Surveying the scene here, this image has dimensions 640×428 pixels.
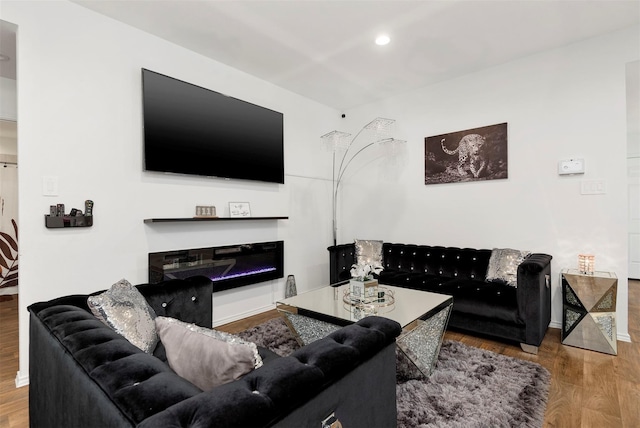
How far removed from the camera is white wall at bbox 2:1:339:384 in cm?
225

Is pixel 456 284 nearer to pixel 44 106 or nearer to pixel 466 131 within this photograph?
pixel 466 131

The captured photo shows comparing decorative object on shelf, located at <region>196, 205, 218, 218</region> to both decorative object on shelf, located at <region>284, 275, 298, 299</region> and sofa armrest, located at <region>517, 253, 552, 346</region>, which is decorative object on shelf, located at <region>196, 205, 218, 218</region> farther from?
sofa armrest, located at <region>517, 253, 552, 346</region>

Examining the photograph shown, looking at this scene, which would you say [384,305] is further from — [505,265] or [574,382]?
[505,265]

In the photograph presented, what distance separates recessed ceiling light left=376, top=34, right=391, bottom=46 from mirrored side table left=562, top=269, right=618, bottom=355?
2658 millimetres

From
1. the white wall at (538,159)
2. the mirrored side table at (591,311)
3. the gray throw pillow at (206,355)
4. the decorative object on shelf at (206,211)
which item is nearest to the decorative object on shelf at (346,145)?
the white wall at (538,159)

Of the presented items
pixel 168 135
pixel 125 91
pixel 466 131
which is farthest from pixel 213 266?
pixel 466 131

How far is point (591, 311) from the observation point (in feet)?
8.63

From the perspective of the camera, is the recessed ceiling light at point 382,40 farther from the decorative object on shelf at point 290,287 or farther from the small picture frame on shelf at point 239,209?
the decorative object on shelf at point 290,287

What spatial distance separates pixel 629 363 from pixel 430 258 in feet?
5.78

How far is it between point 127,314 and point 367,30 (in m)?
2.82

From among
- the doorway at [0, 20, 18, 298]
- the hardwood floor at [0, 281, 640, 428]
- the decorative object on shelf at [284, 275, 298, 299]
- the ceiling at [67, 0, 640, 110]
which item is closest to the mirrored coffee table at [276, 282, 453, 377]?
the hardwood floor at [0, 281, 640, 428]

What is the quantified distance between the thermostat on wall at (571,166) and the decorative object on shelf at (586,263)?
31.2 inches

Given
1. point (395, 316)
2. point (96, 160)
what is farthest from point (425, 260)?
point (96, 160)

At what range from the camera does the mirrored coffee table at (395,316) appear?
81.0 inches
